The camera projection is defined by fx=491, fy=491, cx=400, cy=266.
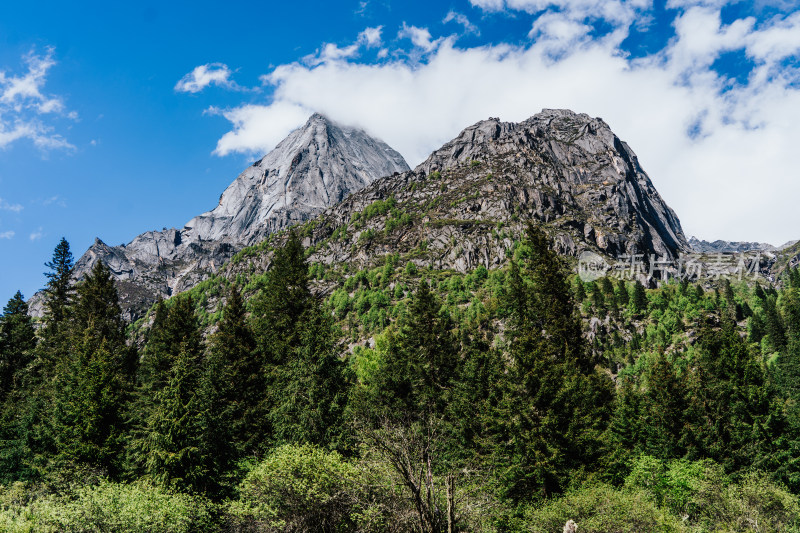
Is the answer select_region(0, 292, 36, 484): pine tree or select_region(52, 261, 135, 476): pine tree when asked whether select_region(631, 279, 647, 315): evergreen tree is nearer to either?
select_region(52, 261, 135, 476): pine tree

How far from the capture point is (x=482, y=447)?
1549 inches

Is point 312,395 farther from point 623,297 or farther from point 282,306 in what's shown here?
point 623,297

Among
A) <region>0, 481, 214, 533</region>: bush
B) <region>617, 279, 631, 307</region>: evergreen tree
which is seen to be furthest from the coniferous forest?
<region>617, 279, 631, 307</region>: evergreen tree

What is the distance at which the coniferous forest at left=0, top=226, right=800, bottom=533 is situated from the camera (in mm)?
24984

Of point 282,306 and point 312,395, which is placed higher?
point 282,306

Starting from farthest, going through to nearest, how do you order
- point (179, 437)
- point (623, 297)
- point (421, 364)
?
point (623, 297)
point (421, 364)
point (179, 437)

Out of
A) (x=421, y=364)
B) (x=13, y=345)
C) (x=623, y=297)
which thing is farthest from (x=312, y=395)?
(x=623, y=297)

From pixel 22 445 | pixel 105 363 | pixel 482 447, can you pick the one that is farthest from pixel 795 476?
pixel 22 445

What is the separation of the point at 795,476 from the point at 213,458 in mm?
48255

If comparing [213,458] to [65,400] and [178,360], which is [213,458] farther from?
[65,400]

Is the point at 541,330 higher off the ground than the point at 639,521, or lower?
higher

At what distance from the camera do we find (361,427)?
28328mm

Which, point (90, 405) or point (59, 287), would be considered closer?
point (90, 405)

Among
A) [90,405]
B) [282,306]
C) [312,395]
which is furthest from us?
[282,306]
